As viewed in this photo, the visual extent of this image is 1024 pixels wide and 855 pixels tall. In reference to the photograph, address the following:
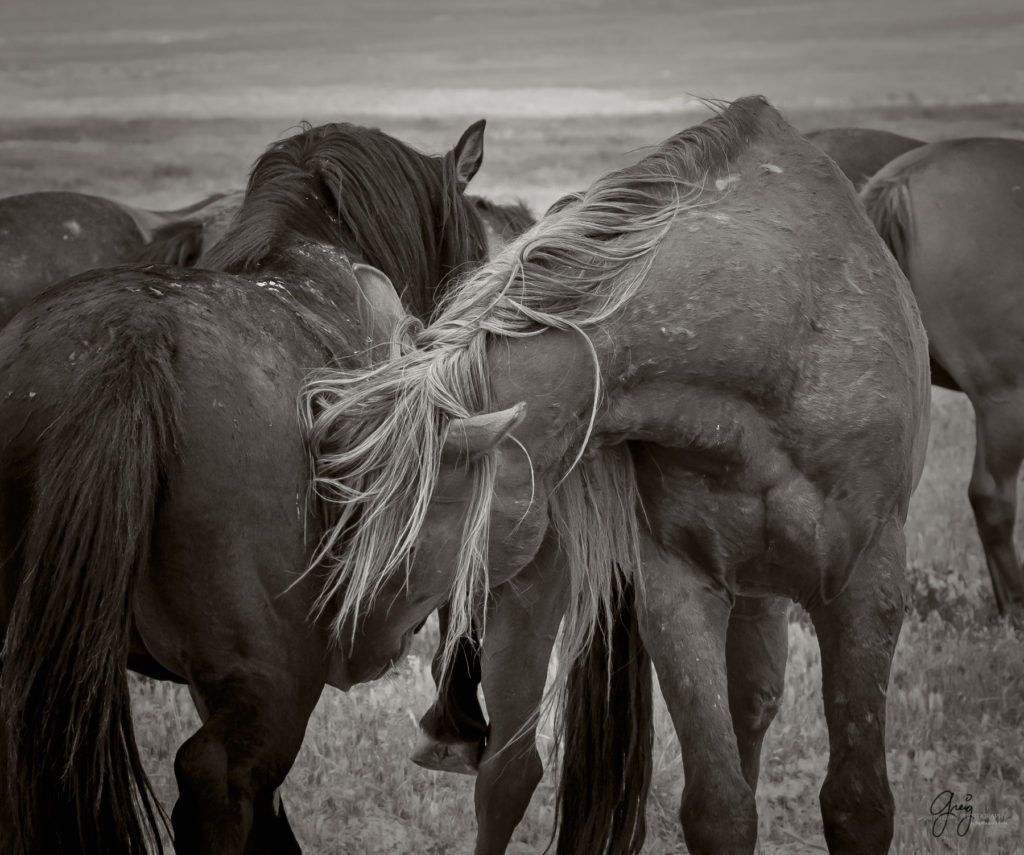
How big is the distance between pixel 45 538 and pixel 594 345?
1.21 m

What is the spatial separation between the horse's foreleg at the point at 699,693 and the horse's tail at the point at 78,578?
46.1 inches

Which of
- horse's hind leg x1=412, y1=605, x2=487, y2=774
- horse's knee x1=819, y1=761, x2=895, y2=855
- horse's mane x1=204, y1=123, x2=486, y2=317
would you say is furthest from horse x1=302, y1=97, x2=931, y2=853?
horse's hind leg x1=412, y1=605, x2=487, y2=774

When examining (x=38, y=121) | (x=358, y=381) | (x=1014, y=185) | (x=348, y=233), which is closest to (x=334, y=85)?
(x=38, y=121)

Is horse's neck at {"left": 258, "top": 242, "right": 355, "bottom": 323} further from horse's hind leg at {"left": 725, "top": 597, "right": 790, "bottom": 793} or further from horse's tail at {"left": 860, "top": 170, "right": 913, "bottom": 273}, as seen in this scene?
horse's tail at {"left": 860, "top": 170, "right": 913, "bottom": 273}

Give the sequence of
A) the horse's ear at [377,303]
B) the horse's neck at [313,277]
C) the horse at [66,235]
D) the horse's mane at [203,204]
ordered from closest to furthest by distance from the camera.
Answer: the horse's neck at [313,277] < the horse's ear at [377,303] < the horse at [66,235] < the horse's mane at [203,204]

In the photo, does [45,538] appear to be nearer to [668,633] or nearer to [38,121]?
[668,633]

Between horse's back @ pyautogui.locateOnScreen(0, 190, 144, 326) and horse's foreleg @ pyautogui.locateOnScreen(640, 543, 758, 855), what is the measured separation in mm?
4162

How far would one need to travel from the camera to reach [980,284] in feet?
19.5

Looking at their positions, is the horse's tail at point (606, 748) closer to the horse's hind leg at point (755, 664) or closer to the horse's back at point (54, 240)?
the horse's hind leg at point (755, 664)

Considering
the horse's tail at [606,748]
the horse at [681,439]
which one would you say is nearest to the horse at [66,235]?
the horse's tail at [606,748]

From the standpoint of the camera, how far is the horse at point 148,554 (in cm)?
268

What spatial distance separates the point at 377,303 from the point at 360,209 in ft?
1.28

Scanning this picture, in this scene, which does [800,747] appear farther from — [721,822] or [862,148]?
[862,148]

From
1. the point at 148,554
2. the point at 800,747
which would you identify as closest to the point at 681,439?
the point at 148,554
